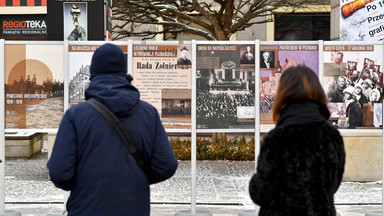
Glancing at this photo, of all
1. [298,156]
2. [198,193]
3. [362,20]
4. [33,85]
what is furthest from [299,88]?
[198,193]

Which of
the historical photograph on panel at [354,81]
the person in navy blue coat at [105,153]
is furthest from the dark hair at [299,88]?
the historical photograph on panel at [354,81]

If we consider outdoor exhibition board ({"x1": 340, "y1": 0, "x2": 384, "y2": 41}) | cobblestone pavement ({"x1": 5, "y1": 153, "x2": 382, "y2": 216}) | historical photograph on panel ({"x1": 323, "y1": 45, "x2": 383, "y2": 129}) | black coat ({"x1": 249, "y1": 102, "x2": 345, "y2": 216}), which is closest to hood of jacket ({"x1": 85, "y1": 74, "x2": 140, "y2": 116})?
black coat ({"x1": 249, "y1": 102, "x2": 345, "y2": 216})

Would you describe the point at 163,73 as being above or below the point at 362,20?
below

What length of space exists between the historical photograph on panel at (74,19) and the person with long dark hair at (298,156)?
6736 millimetres

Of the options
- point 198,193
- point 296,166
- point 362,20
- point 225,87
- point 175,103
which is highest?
point 362,20

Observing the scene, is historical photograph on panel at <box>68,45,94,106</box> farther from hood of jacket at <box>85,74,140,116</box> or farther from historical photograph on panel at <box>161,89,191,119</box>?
hood of jacket at <box>85,74,140,116</box>

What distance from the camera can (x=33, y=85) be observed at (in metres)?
7.03

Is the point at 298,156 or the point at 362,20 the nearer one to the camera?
the point at 298,156

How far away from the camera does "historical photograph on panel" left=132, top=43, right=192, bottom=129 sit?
700cm

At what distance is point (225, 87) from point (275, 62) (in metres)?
0.63

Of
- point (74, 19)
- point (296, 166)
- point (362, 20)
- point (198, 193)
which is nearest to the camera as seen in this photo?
point (296, 166)

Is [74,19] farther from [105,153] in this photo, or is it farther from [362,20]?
[105,153]

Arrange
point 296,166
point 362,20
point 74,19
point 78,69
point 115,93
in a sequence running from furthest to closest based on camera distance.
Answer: point 74,19 → point 362,20 → point 78,69 → point 115,93 → point 296,166

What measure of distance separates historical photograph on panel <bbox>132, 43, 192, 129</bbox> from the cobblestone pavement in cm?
154
